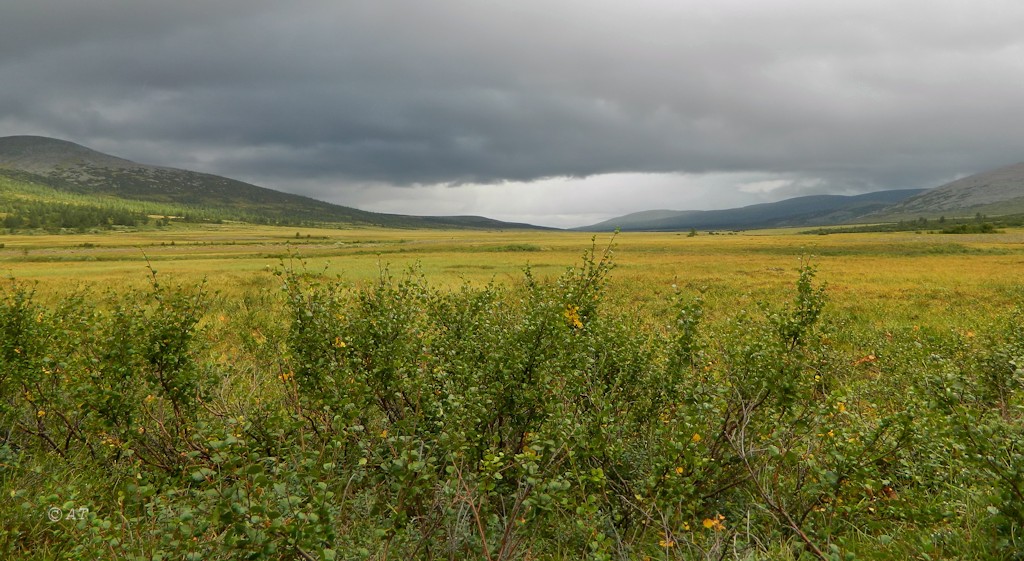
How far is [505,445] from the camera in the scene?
18.2ft

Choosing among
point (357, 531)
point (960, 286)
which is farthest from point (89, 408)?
point (960, 286)

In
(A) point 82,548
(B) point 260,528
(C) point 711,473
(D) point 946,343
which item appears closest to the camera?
(B) point 260,528

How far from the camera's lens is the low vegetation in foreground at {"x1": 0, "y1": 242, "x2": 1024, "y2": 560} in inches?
151

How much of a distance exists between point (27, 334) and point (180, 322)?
2.26 m

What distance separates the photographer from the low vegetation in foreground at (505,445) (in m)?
3.85

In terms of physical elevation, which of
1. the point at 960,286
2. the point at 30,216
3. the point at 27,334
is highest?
the point at 30,216

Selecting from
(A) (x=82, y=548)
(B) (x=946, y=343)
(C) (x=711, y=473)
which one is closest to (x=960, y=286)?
(B) (x=946, y=343)

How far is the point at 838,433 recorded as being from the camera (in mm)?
6074

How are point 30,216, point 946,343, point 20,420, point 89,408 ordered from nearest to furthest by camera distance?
point 89,408 < point 20,420 < point 946,343 < point 30,216

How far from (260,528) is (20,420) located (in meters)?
6.41

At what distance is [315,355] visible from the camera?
19.0ft

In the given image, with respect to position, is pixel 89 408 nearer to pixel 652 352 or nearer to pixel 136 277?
pixel 652 352

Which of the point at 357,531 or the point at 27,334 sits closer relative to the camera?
the point at 357,531

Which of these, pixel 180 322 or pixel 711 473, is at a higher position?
pixel 180 322
